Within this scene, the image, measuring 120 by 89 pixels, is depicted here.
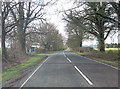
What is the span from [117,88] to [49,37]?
148 ft

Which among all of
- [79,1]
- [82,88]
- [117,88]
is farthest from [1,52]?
[117,88]

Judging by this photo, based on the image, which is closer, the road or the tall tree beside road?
the road

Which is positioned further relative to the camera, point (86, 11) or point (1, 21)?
point (86, 11)

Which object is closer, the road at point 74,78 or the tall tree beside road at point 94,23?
the road at point 74,78

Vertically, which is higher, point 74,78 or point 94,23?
point 94,23

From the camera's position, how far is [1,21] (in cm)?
1334

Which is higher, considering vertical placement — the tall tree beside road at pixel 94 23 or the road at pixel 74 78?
the tall tree beside road at pixel 94 23

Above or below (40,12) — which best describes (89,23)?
below

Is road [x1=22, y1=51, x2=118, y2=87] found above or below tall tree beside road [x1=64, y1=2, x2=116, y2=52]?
below

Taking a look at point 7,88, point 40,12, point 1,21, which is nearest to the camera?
point 7,88

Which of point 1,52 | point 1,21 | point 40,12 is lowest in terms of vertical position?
point 1,52

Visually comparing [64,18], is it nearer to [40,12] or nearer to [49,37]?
[40,12]

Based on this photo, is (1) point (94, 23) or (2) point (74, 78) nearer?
(2) point (74, 78)

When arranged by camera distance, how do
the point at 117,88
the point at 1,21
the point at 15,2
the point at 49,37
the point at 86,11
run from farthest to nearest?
the point at 49,37 → the point at 86,11 → the point at 15,2 → the point at 1,21 → the point at 117,88
